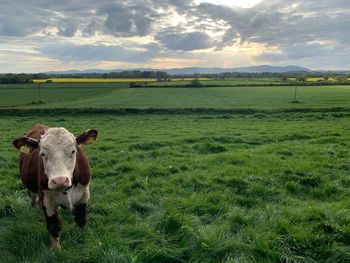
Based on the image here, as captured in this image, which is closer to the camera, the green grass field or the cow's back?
the green grass field

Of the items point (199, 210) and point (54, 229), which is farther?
point (199, 210)

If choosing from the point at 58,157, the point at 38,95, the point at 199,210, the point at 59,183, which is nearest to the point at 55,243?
the point at 59,183

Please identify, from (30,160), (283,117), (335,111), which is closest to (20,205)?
→ (30,160)

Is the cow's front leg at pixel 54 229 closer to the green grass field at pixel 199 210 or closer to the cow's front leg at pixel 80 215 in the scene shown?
the green grass field at pixel 199 210

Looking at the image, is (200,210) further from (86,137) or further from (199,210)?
(86,137)

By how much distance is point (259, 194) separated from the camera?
744 centimetres

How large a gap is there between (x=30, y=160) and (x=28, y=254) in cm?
184

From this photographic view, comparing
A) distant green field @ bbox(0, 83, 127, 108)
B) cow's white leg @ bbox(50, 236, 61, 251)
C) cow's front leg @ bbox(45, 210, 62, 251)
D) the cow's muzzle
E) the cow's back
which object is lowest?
distant green field @ bbox(0, 83, 127, 108)

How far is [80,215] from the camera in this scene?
571 centimetres

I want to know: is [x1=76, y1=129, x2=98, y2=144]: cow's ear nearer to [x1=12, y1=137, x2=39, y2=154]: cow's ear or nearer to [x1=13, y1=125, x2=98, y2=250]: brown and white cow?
[x1=13, y1=125, x2=98, y2=250]: brown and white cow

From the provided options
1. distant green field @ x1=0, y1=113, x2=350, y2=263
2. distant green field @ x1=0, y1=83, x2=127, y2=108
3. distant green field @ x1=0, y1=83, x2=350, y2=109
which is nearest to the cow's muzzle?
distant green field @ x1=0, y1=113, x2=350, y2=263

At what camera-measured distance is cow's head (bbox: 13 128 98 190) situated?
4.49 meters

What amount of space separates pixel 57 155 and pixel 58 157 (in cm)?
4

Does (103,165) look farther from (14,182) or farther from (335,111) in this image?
(335,111)
